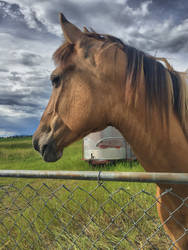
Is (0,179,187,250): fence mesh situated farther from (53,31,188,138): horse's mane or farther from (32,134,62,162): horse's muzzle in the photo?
(53,31,188,138): horse's mane

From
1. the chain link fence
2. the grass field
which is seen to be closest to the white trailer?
the grass field

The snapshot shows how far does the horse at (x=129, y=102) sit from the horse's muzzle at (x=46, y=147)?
0.12 feet

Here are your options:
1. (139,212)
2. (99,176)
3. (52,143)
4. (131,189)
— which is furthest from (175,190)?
(131,189)

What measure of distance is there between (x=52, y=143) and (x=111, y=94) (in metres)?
0.60

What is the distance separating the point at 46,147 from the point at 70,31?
92 centimetres

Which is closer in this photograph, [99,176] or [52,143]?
[99,176]

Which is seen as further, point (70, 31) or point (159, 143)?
point (70, 31)

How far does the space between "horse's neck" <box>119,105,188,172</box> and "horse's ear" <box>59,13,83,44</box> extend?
0.73 metres

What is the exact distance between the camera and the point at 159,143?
1.39 m

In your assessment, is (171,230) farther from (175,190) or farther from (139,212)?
(139,212)

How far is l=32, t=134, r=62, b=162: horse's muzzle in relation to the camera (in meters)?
1.68

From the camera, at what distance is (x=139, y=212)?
3.47 metres

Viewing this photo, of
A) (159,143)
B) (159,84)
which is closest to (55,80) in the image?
(159,84)

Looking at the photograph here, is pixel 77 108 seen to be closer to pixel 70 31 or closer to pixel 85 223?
pixel 70 31
